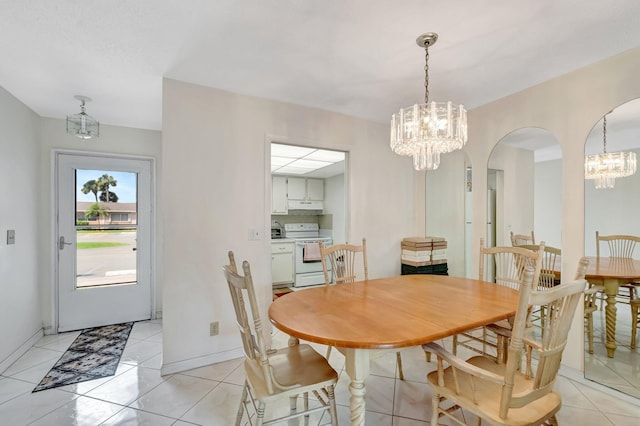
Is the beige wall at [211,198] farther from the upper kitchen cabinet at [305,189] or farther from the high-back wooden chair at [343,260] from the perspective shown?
the upper kitchen cabinet at [305,189]

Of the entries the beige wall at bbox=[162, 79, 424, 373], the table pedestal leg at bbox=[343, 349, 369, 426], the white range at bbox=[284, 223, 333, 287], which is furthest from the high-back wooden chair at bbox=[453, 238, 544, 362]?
the white range at bbox=[284, 223, 333, 287]

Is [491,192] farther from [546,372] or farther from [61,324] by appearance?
[61,324]

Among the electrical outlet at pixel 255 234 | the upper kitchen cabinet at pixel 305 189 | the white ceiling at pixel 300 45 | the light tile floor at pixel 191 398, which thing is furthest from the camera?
the upper kitchen cabinet at pixel 305 189

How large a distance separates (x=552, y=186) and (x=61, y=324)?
16.9ft

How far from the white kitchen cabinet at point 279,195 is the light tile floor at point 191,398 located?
344 cm

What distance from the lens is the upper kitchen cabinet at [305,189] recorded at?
5.81 m

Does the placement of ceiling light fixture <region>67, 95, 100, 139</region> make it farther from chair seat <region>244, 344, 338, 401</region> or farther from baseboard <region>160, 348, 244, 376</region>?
chair seat <region>244, 344, 338, 401</region>

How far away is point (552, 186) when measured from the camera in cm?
246

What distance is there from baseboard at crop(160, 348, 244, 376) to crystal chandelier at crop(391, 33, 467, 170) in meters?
2.31

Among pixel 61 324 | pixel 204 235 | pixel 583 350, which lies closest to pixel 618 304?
pixel 583 350

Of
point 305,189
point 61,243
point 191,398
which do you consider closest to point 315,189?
point 305,189

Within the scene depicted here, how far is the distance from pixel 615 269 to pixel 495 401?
5.41ft

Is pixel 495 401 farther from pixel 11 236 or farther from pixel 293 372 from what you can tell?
pixel 11 236

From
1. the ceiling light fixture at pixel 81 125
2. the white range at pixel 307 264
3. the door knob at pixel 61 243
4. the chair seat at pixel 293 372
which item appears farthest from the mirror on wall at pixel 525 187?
the door knob at pixel 61 243
